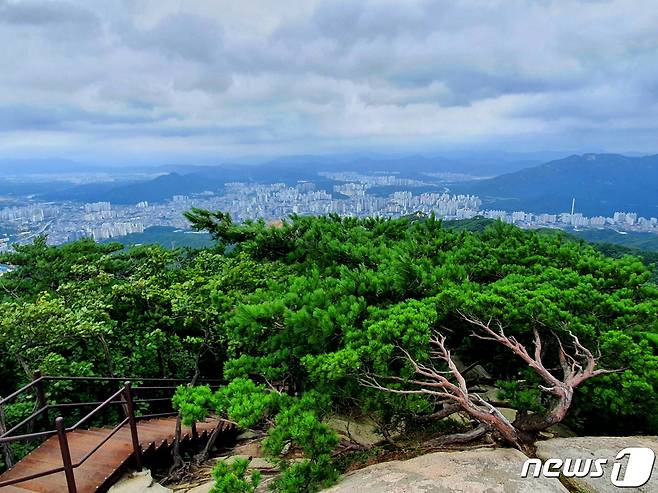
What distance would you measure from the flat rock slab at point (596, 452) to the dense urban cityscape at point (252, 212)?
74.5 m

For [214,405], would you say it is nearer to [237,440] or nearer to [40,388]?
[40,388]

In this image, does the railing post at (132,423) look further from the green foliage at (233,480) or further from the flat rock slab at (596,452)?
the flat rock slab at (596,452)

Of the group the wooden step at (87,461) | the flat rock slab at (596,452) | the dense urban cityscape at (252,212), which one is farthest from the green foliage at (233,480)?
the dense urban cityscape at (252,212)

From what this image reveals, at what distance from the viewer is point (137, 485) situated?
15.4 ft

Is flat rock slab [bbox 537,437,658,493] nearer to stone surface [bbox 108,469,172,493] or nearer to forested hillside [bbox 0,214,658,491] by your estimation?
forested hillside [bbox 0,214,658,491]

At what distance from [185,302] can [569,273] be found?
5890 mm

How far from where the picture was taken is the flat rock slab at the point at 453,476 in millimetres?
3592

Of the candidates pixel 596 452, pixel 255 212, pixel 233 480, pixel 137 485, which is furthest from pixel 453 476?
pixel 255 212

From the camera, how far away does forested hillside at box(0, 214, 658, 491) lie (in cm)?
456

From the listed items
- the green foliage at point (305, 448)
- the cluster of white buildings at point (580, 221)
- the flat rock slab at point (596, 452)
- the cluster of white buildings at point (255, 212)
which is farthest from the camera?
the cluster of white buildings at point (580, 221)

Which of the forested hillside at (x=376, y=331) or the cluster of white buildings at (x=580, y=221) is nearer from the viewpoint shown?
the forested hillside at (x=376, y=331)

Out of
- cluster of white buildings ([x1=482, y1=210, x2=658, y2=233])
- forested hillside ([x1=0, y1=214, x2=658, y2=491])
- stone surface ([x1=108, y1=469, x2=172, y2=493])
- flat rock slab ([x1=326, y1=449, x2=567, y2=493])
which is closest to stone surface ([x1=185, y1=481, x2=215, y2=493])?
stone surface ([x1=108, y1=469, x2=172, y2=493])

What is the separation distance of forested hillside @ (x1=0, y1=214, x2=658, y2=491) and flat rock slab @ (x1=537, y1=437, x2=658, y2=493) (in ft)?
1.11

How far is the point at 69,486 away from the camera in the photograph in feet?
13.3
